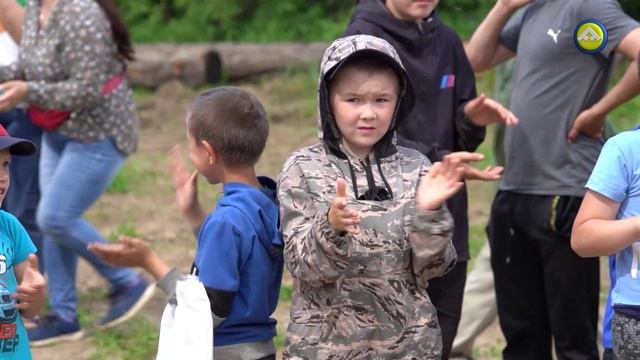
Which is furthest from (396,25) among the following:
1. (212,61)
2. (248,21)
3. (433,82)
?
(248,21)

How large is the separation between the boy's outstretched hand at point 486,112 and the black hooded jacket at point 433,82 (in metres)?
0.08

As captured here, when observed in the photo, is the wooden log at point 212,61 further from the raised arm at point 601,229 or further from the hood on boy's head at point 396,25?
the raised arm at point 601,229

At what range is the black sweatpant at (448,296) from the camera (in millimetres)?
4492

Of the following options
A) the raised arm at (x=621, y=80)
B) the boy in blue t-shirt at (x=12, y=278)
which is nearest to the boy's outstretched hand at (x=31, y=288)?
the boy in blue t-shirt at (x=12, y=278)

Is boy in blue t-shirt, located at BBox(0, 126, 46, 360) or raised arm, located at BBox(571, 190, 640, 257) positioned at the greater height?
raised arm, located at BBox(571, 190, 640, 257)

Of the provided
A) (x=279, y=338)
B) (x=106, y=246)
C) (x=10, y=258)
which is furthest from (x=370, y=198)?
(x=279, y=338)

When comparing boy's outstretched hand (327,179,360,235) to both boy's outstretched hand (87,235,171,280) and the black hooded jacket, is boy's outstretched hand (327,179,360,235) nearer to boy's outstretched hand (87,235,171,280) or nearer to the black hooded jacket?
boy's outstretched hand (87,235,171,280)

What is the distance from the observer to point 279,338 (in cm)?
598

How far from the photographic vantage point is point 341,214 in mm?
3201

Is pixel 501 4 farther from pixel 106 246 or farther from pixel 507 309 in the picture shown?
pixel 106 246

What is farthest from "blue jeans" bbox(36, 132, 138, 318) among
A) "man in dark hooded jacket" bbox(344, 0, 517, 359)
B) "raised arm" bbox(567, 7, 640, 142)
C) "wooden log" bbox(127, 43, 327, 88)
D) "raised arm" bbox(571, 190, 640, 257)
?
"wooden log" bbox(127, 43, 327, 88)

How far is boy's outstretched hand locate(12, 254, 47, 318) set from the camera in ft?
11.5

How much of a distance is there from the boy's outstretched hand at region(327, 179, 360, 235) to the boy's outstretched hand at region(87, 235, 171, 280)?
0.75 meters

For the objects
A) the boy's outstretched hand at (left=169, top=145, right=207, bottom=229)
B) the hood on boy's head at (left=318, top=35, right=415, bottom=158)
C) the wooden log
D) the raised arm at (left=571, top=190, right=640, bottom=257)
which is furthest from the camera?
the wooden log
